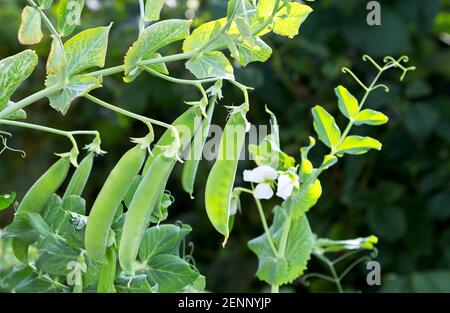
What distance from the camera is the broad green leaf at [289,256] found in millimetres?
635

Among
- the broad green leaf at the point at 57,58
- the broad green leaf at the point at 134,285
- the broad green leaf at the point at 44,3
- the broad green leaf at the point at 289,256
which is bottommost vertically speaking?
the broad green leaf at the point at 289,256

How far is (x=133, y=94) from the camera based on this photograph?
169 centimetres

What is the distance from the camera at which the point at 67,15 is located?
0.52 m

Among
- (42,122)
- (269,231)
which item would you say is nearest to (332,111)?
(42,122)

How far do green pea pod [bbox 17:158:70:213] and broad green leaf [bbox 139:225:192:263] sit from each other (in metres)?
0.08

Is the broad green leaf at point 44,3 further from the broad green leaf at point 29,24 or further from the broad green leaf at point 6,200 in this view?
the broad green leaf at point 6,200

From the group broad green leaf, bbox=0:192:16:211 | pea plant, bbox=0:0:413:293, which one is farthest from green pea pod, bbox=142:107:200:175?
broad green leaf, bbox=0:192:16:211

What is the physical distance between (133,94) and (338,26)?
47 cm

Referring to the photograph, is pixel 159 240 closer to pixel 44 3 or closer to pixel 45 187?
pixel 45 187

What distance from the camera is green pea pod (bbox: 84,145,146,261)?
1.69ft

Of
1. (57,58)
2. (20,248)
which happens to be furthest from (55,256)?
(57,58)

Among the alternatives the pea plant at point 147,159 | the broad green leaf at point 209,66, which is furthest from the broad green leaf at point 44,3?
the broad green leaf at point 209,66

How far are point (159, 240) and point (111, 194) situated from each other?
107mm

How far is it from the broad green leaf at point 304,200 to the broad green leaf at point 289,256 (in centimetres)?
3
